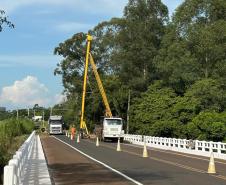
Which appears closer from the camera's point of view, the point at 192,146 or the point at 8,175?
the point at 8,175

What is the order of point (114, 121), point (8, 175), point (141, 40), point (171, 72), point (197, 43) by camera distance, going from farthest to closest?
point (141, 40), point (171, 72), point (114, 121), point (197, 43), point (8, 175)

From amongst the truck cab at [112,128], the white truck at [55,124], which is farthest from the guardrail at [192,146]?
the white truck at [55,124]

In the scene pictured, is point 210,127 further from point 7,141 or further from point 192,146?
point 7,141

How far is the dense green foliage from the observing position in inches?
2453

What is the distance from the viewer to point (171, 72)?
69.4 metres

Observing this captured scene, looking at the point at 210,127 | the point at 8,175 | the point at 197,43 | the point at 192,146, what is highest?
the point at 197,43

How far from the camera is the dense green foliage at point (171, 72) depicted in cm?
6231

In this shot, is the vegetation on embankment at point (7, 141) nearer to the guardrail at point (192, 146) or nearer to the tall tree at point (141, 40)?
the guardrail at point (192, 146)

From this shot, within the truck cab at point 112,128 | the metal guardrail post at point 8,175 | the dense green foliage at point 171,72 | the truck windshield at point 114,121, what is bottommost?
the metal guardrail post at point 8,175

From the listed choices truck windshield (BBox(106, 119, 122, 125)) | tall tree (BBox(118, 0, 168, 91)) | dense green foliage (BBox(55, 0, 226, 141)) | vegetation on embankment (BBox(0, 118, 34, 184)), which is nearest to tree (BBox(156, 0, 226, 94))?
dense green foliage (BBox(55, 0, 226, 141))

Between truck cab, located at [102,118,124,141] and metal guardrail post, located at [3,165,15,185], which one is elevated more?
truck cab, located at [102,118,124,141]

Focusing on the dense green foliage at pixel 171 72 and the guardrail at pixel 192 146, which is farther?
the dense green foliage at pixel 171 72

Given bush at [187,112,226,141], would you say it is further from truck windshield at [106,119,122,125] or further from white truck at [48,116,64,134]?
white truck at [48,116,64,134]

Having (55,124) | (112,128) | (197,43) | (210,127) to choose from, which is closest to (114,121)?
(112,128)
